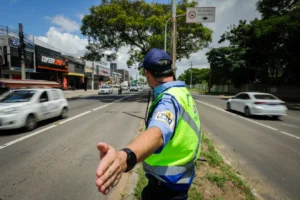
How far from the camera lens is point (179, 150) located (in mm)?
1460

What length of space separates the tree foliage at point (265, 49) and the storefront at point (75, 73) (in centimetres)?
2818

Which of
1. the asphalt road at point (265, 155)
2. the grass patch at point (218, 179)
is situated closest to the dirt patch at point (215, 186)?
the grass patch at point (218, 179)

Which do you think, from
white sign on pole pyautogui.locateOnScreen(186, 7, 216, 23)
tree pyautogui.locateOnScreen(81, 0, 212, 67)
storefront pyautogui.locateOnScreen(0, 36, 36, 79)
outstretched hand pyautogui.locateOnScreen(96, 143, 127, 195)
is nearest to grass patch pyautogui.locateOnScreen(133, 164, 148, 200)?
outstretched hand pyautogui.locateOnScreen(96, 143, 127, 195)

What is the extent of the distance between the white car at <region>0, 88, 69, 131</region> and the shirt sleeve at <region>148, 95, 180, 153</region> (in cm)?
732

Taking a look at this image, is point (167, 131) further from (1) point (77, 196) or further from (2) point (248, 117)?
(2) point (248, 117)

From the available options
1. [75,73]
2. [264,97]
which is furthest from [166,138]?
[75,73]

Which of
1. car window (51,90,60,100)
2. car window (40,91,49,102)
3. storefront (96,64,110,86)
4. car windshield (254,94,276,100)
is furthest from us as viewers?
storefront (96,64,110,86)

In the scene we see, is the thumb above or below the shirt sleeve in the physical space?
below

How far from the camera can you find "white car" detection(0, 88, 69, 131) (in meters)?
6.82

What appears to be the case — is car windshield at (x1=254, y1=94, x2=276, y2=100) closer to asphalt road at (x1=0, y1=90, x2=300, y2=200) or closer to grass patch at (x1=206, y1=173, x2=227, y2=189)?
asphalt road at (x1=0, y1=90, x2=300, y2=200)

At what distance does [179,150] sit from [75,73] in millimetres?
44941

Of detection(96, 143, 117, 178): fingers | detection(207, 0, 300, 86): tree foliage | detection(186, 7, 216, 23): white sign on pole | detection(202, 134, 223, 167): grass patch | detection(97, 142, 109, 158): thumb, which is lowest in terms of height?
detection(202, 134, 223, 167): grass patch

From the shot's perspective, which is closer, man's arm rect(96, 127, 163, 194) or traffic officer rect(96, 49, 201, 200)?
man's arm rect(96, 127, 163, 194)

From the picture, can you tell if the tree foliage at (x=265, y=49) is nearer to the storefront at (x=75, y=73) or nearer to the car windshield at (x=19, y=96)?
the car windshield at (x=19, y=96)
